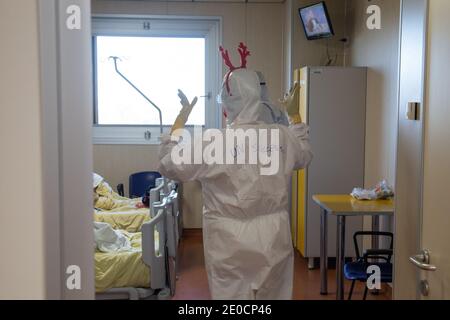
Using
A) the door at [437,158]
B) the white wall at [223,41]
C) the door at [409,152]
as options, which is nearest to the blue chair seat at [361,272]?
the door at [409,152]

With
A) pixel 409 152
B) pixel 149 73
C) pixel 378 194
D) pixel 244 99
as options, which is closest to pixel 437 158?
pixel 409 152

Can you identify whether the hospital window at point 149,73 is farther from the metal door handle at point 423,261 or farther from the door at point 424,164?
the metal door handle at point 423,261

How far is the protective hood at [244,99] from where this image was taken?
244 centimetres

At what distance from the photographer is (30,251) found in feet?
3.04

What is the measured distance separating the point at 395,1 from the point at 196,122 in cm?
256

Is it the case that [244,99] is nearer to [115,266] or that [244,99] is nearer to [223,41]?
[115,266]

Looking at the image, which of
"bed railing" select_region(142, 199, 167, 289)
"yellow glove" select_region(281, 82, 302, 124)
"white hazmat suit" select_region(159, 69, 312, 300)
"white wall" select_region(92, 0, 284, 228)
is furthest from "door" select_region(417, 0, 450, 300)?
"white wall" select_region(92, 0, 284, 228)

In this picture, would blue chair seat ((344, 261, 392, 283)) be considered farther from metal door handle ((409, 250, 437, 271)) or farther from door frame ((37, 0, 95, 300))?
door frame ((37, 0, 95, 300))

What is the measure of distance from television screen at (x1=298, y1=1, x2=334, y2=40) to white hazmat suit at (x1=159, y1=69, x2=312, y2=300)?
2091mm

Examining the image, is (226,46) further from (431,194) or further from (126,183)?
(431,194)

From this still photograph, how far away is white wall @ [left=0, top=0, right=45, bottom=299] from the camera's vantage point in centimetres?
89

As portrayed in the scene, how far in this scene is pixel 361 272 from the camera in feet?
9.09

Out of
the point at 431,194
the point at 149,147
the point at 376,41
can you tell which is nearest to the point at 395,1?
the point at 376,41

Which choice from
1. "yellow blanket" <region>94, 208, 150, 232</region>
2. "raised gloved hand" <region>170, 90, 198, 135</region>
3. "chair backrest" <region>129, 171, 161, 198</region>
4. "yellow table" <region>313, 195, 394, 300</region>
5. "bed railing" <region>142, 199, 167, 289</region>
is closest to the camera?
"raised gloved hand" <region>170, 90, 198, 135</region>
